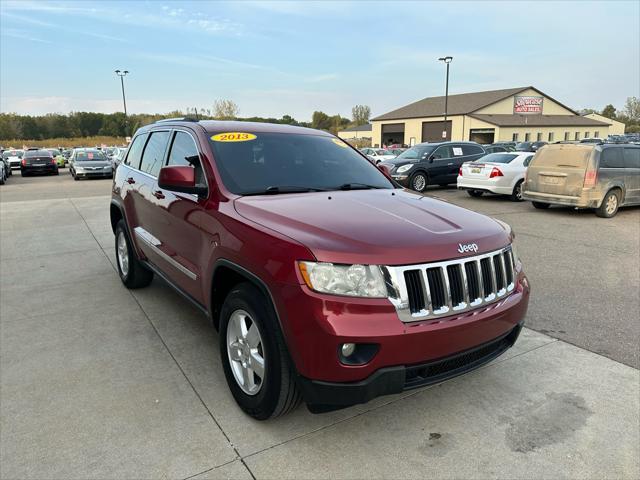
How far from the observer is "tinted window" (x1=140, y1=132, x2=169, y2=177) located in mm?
4375

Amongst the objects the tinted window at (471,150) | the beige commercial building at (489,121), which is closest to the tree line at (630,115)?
the beige commercial building at (489,121)

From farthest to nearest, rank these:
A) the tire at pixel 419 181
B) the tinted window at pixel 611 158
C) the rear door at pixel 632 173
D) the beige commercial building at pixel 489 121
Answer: the beige commercial building at pixel 489 121 < the tire at pixel 419 181 < the rear door at pixel 632 173 < the tinted window at pixel 611 158

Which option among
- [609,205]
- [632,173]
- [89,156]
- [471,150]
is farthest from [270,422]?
[89,156]

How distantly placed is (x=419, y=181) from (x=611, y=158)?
19.9 ft

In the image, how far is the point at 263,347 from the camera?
8.40ft

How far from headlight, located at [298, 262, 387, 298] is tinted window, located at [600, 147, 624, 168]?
402 inches

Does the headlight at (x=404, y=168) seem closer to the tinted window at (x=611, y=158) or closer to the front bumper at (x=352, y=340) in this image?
the tinted window at (x=611, y=158)

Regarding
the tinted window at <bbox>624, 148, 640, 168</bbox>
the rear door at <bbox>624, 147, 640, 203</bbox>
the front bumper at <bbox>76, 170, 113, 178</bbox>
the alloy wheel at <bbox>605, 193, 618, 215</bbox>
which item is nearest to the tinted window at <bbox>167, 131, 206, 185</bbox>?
the alloy wheel at <bbox>605, 193, 618, 215</bbox>

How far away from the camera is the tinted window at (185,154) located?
3.49m

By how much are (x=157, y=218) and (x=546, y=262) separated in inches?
209

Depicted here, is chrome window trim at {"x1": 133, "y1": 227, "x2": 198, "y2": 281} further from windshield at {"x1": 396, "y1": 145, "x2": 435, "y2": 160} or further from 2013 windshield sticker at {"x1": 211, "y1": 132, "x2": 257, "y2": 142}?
windshield at {"x1": 396, "y1": 145, "x2": 435, "y2": 160}

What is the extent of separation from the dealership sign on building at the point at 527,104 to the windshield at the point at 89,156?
56939 mm

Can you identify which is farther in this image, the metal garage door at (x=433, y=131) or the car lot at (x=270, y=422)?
the metal garage door at (x=433, y=131)

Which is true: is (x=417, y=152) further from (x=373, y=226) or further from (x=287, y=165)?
(x=373, y=226)
